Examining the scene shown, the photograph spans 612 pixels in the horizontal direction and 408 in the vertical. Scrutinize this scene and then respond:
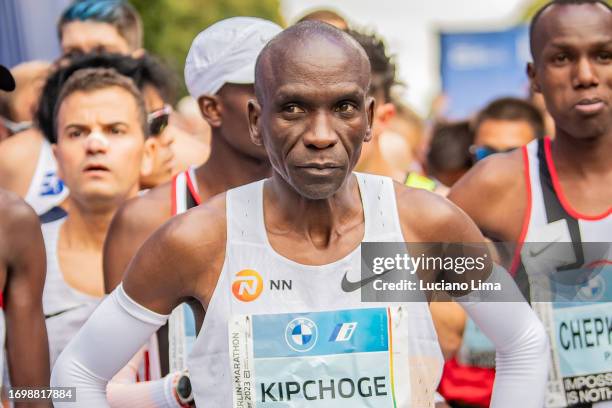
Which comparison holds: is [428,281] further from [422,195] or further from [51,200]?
[51,200]

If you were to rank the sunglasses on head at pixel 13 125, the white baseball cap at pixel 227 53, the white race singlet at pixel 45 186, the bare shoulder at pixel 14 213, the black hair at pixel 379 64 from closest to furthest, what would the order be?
the bare shoulder at pixel 14 213 < the white baseball cap at pixel 227 53 < the white race singlet at pixel 45 186 < the black hair at pixel 379 64 < the sunglasses on head at pixel 13 125

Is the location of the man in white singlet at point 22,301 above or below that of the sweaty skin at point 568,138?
below

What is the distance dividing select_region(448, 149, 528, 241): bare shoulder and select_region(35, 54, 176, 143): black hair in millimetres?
1852

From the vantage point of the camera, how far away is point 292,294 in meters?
3.11

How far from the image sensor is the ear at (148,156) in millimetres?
4785

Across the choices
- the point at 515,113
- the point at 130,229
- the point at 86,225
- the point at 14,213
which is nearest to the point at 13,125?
the point at 86,225

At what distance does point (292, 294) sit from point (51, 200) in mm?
2412

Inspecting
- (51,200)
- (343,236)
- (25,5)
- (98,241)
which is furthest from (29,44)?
(343,236)

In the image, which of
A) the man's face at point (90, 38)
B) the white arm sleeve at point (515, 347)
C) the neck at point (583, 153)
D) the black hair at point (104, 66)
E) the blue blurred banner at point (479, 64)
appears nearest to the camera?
the white arm sleeve at point (515, 347)

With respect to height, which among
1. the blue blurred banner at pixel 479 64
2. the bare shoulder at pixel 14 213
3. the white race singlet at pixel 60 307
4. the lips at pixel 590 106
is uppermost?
the blue blurred banner at pixel 479 64

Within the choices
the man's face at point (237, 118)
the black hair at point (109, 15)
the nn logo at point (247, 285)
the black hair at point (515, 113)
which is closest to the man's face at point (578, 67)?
the man's face at point (237, 118)

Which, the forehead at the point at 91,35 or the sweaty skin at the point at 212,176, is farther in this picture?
the forehead at the point at 91,35

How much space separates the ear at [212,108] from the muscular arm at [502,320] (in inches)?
57.7

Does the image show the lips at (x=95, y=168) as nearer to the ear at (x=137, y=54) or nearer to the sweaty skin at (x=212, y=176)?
the sweaty skin at (x=212, y=176)
